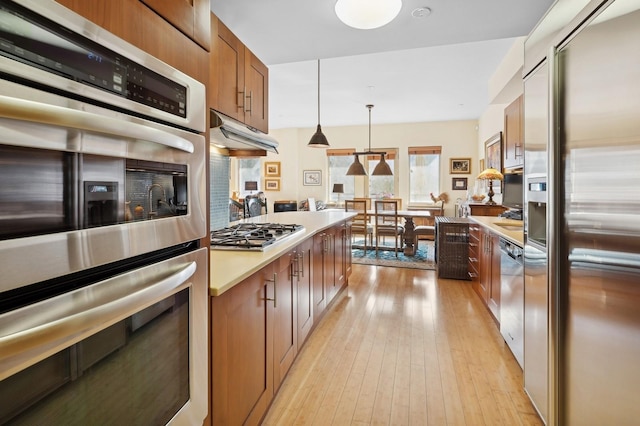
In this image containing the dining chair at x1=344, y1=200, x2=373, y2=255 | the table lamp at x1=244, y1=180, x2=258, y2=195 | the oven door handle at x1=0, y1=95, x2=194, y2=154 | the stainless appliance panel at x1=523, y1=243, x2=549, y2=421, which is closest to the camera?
the oven door handle at x1=0, y1=95, x2=194, y2=154

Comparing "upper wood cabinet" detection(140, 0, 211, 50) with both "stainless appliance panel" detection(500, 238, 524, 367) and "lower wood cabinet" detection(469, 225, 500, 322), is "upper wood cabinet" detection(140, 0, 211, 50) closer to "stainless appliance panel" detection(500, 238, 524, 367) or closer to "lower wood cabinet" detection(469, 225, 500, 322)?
"stainless appliance panel" detection(500, 238, 524, 367)

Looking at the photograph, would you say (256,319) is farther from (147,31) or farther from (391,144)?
(391,144)

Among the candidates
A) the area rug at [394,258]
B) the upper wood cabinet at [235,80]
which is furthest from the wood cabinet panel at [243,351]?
the area rug at [394,258]

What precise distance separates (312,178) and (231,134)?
706cm

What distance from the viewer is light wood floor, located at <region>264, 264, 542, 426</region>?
1.73 meters

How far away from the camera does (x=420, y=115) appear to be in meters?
7.25

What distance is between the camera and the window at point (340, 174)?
8602 mm

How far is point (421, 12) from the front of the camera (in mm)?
2055

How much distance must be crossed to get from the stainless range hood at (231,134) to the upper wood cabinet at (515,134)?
2.66m

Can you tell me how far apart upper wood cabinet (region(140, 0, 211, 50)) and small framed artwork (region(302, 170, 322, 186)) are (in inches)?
302

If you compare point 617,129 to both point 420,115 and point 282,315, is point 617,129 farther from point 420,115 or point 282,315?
point 420,115

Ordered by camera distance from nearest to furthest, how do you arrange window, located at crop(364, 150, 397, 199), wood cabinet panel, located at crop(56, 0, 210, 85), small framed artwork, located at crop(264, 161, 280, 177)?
1. wood cabinet panel, located at crop(56, 0, 210, 85)
2. window, located at crop(364, 150, 397, 199)
3. small framed artwork, located at crop(264, 161, 280, 177)

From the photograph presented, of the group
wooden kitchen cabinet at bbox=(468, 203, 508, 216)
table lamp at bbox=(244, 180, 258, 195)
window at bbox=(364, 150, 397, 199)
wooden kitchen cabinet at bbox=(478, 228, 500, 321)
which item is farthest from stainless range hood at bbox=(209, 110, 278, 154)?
table lamp at bbox=(244, 180, 258, 195)

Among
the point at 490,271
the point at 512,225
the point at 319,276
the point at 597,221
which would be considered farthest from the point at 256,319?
the point at 512,225
